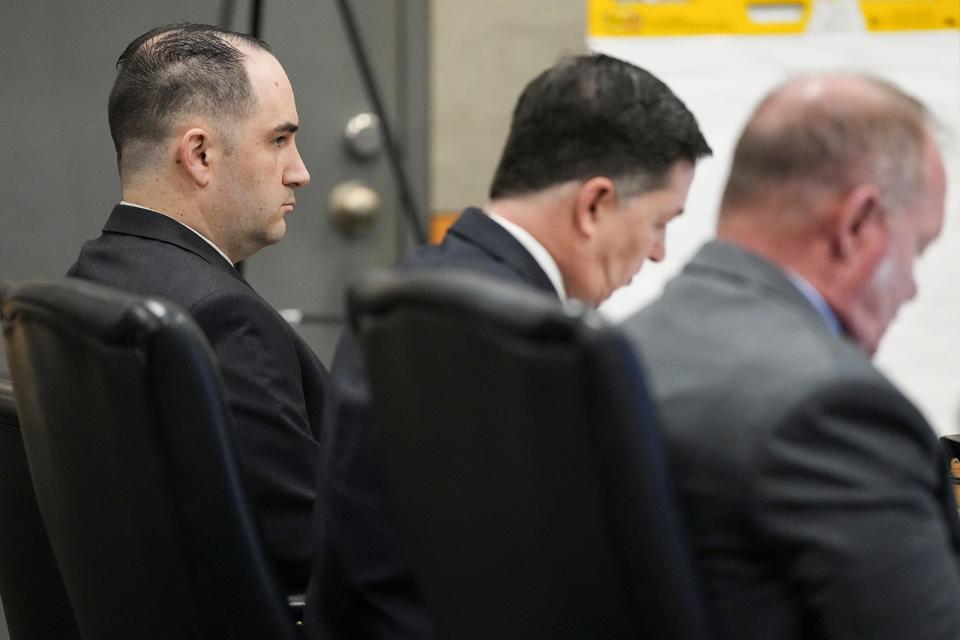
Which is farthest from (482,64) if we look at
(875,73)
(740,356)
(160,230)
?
(740,356)

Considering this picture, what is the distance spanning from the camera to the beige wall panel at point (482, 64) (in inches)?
141

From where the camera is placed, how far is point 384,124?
363 cm

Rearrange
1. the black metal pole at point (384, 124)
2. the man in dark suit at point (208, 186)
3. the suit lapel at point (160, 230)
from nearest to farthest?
the man in dark suit at point (208, 186) < the suit lapel at point (160, 230) < the black metal pole at point (384, 124)

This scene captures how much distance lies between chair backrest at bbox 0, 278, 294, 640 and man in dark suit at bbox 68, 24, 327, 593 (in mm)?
422

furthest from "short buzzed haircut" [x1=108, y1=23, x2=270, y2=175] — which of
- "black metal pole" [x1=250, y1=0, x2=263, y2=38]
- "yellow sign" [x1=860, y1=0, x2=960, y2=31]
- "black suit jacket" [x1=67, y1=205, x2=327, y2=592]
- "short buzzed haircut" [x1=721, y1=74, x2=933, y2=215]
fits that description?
"yellow sign" [x1=860, y1=0, x2=960, y2=31]

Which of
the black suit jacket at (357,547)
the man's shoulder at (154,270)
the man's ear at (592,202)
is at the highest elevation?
the man's ear at (592,202)

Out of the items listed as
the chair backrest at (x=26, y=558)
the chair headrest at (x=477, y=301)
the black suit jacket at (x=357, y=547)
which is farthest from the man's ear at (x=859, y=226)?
the chair backrest at (x=26, y=558)

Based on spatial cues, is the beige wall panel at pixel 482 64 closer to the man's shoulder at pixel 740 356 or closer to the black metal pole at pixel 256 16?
the black metal pole at pixel 256 16

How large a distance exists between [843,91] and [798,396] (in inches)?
12.2

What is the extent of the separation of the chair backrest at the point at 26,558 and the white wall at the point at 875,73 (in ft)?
5.85

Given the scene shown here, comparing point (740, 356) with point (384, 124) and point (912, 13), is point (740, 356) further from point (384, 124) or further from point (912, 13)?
point (384, 124)

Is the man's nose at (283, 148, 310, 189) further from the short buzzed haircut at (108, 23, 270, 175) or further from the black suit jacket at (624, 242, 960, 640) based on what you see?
the black suit jacket at (624, 242, 960, 640)

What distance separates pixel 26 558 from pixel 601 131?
87 cm

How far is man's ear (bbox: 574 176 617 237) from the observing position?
165 cm
